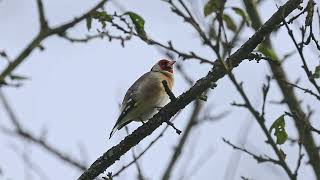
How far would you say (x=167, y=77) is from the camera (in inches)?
236

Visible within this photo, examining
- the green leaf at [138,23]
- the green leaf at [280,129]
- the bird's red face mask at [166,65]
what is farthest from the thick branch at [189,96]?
the bird's red face mask at [166,65]

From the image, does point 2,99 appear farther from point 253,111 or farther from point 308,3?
point 308,3

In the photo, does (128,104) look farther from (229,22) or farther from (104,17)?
(229,22)

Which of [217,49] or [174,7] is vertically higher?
[174,7]

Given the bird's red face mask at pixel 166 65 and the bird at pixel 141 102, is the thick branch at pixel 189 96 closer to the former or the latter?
the bird at pixel 141 102

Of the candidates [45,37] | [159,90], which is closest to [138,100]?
[159,90]

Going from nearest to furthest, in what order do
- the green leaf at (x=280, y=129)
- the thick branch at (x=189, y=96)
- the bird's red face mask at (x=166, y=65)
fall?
1. the thick branch at (x=189, y=96)
2. the green leaf at (x=280, y=129)
3. the bird's red face mask at (x=166, y=65)

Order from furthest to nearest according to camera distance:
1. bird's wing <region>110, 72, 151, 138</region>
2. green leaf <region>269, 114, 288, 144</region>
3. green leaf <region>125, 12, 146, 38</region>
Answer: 1. bird's wing <region>110, 72, 151, 138</region>
2. green leaf <region>125, 12, 146, 38</region>
3. green leaf <region>269, 114, 288, 144</region>

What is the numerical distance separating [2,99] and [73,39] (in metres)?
1.01

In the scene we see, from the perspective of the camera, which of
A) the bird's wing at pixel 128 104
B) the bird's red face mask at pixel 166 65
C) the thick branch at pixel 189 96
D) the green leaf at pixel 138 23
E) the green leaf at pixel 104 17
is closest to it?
the thick branch at pixel 189 96

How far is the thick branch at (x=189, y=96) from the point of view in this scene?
3771 mm

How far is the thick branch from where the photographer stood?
3771 mm

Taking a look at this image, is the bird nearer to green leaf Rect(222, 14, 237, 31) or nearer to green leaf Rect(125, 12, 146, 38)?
green leaf Rect(222, 14, 237, 31)

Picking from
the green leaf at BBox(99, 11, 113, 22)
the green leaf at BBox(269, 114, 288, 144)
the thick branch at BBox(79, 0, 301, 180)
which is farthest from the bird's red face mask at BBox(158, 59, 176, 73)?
the thick branch at BBox(79, 0, 301, 180)
